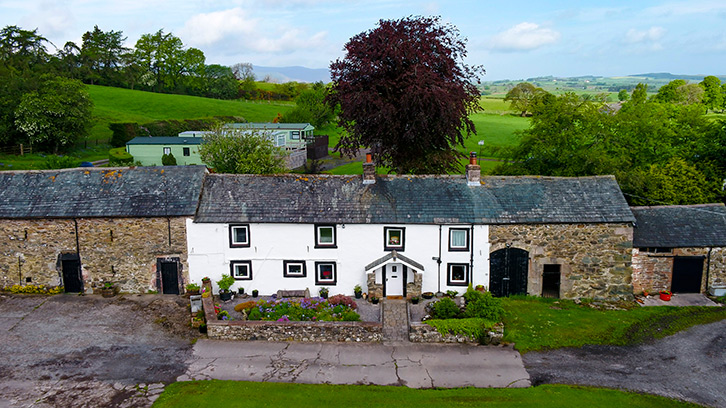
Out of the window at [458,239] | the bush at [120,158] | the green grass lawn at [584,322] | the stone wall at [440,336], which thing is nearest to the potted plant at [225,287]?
the stone wall at [440,336]

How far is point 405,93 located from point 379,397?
706 inches

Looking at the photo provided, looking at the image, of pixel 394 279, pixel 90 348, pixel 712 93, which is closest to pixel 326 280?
pixel 394 279

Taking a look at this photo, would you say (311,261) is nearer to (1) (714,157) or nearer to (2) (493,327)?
(2) (493,327)

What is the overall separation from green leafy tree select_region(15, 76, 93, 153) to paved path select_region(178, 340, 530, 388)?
151 feet

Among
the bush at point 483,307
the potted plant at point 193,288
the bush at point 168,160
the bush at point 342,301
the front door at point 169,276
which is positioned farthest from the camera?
the bush at point 168,160

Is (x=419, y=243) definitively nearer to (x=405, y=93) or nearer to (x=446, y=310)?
(x=446, y=310)

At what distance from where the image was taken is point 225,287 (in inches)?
999

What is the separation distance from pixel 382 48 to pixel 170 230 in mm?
15574

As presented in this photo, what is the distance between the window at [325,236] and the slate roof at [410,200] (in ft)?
1.56

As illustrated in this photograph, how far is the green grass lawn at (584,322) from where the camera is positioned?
2178cm

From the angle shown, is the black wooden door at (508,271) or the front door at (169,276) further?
the front door at (169,276)

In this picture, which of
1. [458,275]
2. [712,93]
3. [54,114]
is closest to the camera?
[458,275]

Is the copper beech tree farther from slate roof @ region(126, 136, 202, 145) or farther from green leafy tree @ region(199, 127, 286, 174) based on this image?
slate roof @ region(126, 136, 202, 145)

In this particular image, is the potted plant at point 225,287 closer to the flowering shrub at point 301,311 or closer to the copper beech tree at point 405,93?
the flowering shrub at point 301,311
